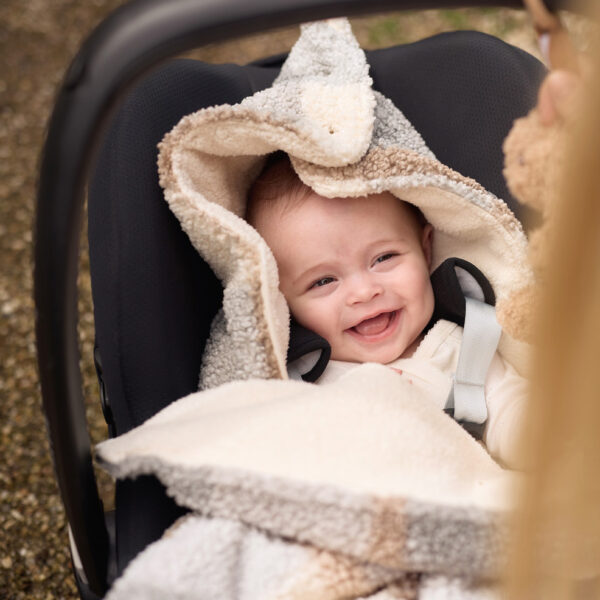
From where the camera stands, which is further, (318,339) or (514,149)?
(318,339)

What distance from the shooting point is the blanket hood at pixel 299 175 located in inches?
35.9

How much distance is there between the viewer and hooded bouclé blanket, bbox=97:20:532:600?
2.32 ft

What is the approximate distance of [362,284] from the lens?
999mm

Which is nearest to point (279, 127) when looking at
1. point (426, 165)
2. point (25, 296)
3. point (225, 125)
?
point (225, 125)

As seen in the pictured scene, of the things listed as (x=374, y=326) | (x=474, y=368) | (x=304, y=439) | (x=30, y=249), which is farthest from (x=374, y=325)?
(x=30, y=249)

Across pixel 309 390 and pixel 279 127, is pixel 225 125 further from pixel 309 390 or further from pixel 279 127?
pixel 309 390

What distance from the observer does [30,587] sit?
1379mm

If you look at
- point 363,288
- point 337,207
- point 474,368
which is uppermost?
point 337,207

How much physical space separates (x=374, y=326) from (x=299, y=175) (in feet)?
0.77

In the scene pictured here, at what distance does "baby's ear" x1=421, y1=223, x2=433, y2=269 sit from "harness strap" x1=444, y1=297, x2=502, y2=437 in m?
0.14

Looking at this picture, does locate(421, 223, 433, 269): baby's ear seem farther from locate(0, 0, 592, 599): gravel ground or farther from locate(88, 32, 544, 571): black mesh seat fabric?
locate(0, 0, 592, 599): gravel ground

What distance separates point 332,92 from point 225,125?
0.17 m

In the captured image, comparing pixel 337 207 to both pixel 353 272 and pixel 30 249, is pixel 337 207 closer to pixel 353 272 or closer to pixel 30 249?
pixel 353 272

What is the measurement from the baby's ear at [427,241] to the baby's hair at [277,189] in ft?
0.08
